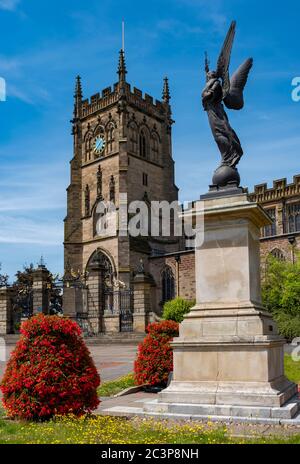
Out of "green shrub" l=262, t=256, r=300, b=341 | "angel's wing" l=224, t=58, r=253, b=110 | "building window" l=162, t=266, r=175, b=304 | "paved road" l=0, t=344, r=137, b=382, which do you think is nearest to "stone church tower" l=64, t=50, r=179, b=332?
"building window" l=162, t=266, r=175, b=304

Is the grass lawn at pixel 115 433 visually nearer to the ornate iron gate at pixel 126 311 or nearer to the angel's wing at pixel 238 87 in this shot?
the angel's wing at pixel 238 87

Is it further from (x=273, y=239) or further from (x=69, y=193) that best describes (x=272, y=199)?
(x=69, y=193)

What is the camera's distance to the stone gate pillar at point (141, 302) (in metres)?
29.5

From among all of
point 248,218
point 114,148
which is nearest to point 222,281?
point 248,218

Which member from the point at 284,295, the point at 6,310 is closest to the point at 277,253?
the point at 284,295

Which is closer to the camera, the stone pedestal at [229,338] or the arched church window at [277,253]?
the stone pedestal at [229,338]

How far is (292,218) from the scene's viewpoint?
51.8 m

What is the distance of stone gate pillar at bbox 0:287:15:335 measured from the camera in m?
36.2

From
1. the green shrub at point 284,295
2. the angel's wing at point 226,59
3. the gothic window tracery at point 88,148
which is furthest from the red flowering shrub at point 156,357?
the gothic window tracery at point 88,148

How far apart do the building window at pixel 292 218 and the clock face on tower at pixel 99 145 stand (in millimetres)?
21008

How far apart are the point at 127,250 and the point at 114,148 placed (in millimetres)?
12596

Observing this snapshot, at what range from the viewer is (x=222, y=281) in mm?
8562

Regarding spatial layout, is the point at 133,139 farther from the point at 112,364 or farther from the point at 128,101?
the point at 112,364

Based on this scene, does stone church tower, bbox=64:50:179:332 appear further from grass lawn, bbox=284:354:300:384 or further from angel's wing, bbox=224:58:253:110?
angel's wing, bbox=224:58:253:110
